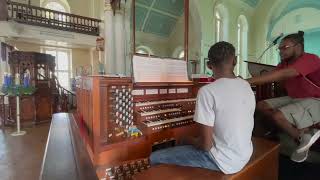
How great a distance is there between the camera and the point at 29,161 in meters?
3.68

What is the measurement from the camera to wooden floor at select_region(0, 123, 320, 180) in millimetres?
2545

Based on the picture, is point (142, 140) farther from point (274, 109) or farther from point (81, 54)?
point (81, 54)

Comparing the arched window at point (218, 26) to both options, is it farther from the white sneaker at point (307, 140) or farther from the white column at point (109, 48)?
the white sneaker at point (307, 140)

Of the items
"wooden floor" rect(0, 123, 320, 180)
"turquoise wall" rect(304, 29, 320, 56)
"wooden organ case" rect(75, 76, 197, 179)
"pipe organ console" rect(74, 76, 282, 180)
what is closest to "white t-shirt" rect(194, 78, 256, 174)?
"pipe organ console" rect(74, 76, 282, 180)

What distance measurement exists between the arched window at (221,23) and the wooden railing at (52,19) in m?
6.24

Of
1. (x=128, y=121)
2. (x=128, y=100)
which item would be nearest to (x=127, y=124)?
(x=128, y=121)

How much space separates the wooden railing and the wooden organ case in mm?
9282

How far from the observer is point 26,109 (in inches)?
275

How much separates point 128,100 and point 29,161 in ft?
9.30

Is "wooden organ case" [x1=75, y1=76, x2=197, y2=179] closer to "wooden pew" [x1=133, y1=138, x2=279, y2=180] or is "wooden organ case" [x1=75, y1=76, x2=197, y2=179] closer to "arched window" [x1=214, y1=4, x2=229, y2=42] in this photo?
"wooden pew" [x1=133, y1=138, x2=279, y2=180]

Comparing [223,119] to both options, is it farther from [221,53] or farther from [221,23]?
[221,23]

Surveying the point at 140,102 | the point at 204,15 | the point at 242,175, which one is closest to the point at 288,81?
the point at 242,175

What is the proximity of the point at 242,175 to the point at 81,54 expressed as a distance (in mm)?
13190

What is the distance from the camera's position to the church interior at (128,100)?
1.70 metres
